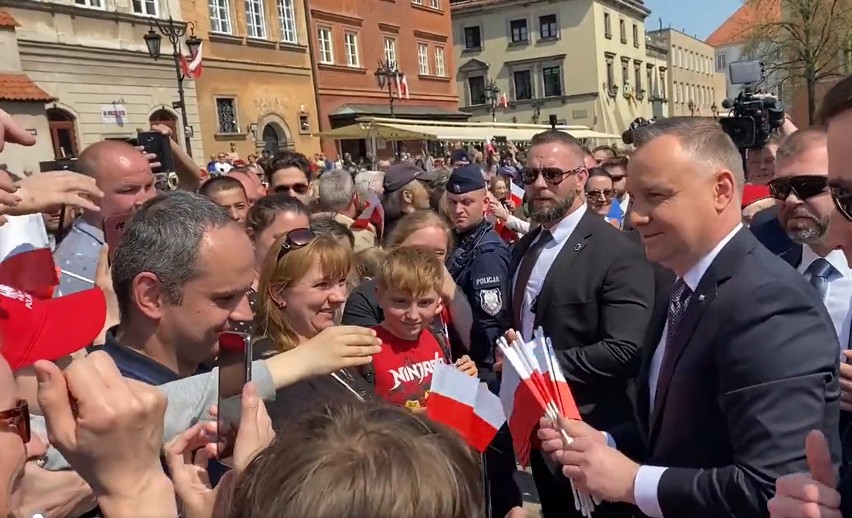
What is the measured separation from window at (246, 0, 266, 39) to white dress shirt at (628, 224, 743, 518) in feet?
83.8

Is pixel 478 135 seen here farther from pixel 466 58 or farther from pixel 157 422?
pixel 466 58

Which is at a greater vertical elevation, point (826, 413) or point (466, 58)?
point (466, 58)

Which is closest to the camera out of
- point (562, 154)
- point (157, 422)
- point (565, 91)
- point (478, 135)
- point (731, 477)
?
point (157, 422)

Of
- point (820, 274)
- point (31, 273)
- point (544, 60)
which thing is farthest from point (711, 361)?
point (544, 60)

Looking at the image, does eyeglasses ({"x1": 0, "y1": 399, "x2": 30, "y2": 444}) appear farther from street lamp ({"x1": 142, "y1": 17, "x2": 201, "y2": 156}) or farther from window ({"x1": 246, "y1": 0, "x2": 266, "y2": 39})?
window ({"x1": 246, "y1": 0, "x2": 266, "y2": 39})

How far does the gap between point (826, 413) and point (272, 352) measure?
5.91 feet

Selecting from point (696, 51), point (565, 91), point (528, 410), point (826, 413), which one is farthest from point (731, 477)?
point (696, 51)

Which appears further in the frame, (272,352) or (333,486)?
(272,352)

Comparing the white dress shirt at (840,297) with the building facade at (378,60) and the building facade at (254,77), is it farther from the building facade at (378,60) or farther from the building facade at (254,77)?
the building facade at (378,60)

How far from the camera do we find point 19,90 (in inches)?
619

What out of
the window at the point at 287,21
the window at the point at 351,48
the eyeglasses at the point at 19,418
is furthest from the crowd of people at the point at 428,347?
the window at the point at 351,48

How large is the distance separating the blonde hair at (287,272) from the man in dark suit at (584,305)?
1.24m

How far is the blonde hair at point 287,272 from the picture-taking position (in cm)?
266

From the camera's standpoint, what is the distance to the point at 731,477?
185 centimetres
